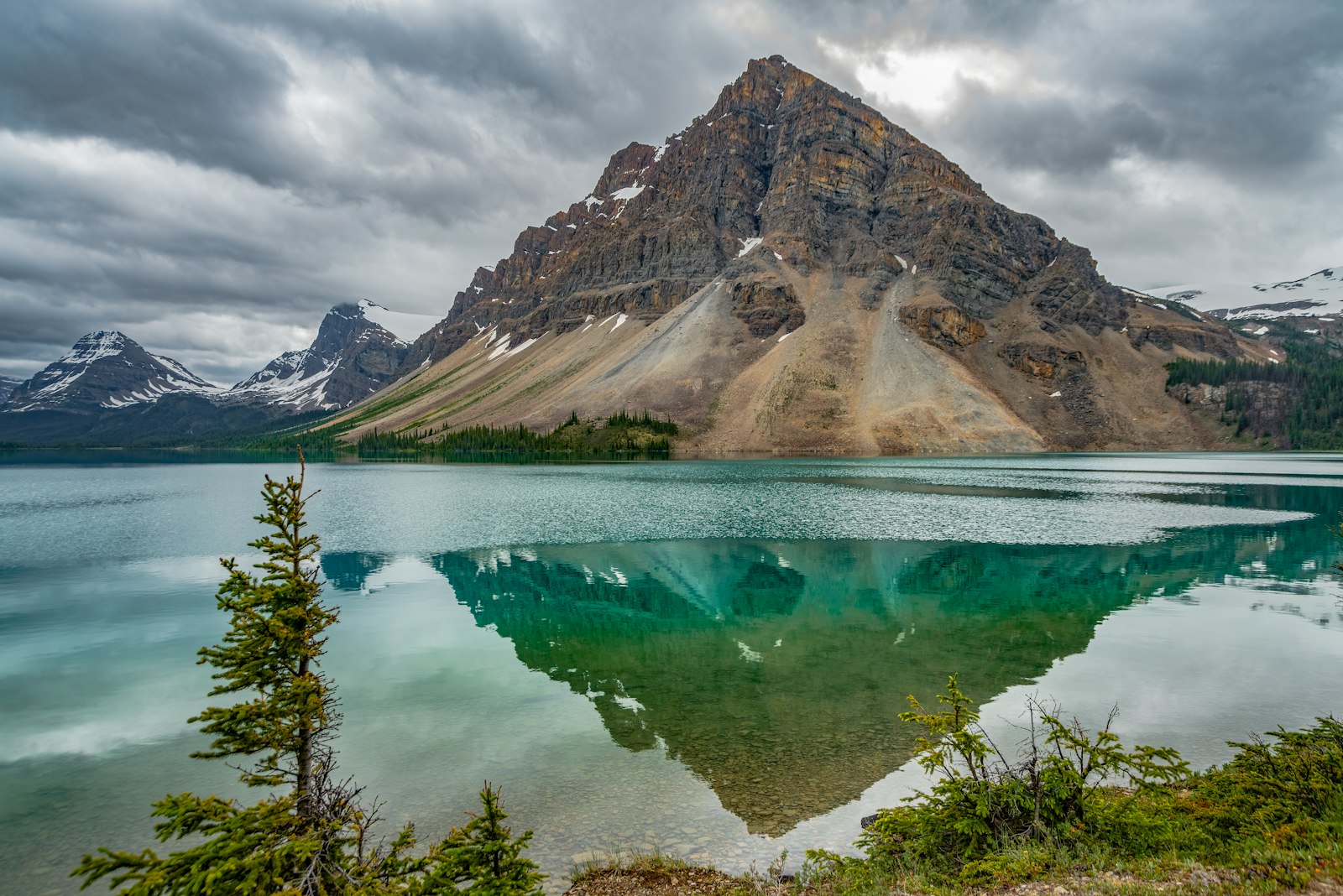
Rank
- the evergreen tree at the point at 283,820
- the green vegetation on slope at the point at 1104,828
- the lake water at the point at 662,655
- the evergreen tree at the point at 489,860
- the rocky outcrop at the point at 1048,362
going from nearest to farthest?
the evergreen tree at the point at 283,820
the evergreen tree at the point at 489,860
the green vegetation on slope at the point at 1104,828
the lake water at the point at 662,655
the rocky outcrop at the point at 1048,362

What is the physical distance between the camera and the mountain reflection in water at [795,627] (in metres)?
15.5

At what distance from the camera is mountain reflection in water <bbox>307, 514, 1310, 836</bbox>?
15.5 m

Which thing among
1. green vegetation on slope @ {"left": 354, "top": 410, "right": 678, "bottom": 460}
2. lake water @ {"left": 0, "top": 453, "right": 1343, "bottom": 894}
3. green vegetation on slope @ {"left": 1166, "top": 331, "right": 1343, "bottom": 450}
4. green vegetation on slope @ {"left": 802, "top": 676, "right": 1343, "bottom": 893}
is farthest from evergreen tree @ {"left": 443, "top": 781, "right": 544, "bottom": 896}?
green vegetation on slope @ {"left": 1166, "top": 331, "right": 1343, "bottom": 450}

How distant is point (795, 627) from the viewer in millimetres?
25641

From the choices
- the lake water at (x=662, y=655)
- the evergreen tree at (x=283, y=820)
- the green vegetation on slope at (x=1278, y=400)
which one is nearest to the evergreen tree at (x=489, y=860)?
the evergreen tree at (x=283, y=820)

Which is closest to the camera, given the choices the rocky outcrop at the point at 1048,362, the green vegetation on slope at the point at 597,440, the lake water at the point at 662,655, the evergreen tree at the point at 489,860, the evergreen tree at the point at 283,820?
the evergreen tree at the point at 283,820

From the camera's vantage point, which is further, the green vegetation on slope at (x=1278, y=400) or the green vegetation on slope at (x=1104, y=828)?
the green vegetation on slope at (x=1278, y=400)

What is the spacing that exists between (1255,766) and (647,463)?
123902mm

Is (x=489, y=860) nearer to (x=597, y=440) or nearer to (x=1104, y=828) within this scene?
(x=1104, y=828)

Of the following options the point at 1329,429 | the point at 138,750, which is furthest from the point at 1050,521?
the point at 1329,429

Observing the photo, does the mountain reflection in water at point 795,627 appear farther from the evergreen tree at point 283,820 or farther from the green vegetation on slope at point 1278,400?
the green vegetation on slope at point 1278,400

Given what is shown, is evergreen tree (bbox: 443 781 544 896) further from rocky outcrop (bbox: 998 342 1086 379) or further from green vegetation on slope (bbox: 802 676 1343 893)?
rocky outcrop (bbox: 998 342 1086 379)

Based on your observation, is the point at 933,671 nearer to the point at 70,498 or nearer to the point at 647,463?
the point at 70,498

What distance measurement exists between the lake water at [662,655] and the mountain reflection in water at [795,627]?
5.6 inches
